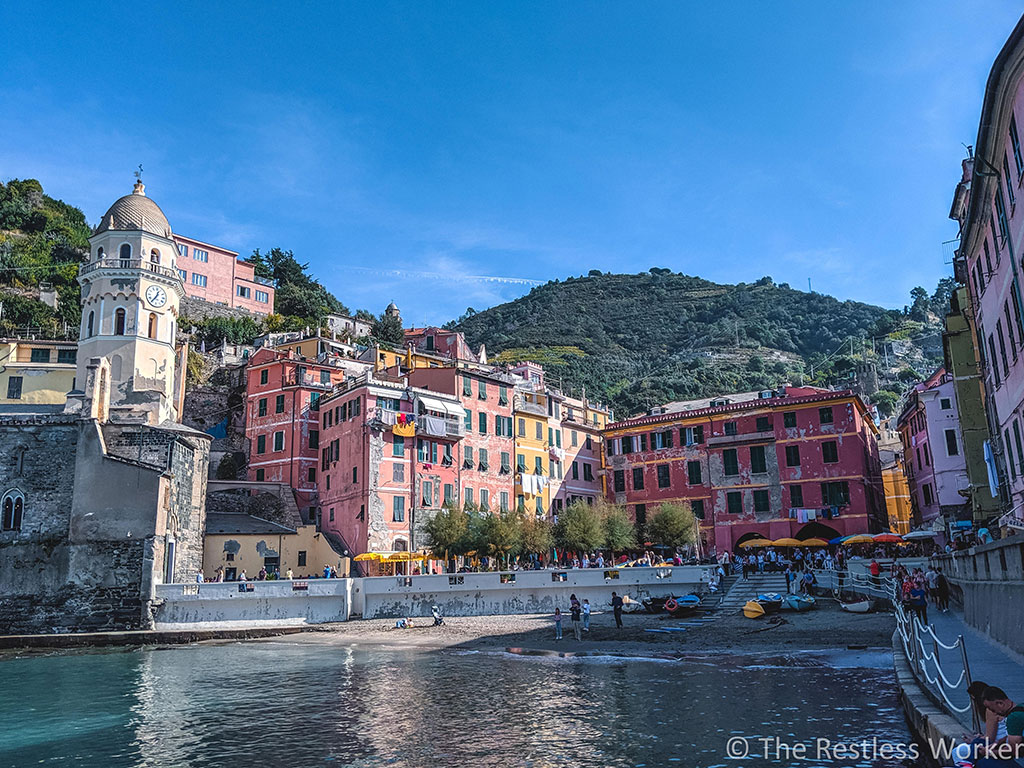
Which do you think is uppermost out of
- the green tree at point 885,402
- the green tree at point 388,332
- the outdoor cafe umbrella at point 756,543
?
the green tree at point 388,332

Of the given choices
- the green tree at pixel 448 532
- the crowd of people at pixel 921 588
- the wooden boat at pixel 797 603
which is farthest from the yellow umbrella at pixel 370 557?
the crowd of people at pixel 921 588

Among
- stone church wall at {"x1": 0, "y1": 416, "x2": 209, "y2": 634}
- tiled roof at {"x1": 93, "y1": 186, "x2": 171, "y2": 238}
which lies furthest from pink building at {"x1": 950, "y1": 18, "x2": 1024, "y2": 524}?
tiled roof at {"x1": 93, "y1": 186, "x2": 171, "y2": 238}

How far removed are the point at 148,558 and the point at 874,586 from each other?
35371mm

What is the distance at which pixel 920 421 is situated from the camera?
175ft

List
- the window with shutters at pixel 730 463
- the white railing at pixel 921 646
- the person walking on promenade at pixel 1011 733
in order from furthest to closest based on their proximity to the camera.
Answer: the window with shutters at pixel 730 463, the white railing at pixel 921 646, the person walking on promenade at pixel 1011 733

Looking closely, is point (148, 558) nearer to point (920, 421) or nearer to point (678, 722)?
point (678, 722)

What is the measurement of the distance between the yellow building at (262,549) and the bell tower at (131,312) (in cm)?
820

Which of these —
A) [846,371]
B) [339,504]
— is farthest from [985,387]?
[846,371]

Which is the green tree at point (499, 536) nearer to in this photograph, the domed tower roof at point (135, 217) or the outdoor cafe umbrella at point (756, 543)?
the outdoor cafe umbrella at point (756, 543)

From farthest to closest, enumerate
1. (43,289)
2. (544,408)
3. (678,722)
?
1. (43,289)
2. (544,408)
3. (678,722)

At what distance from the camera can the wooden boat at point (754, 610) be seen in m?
32.7

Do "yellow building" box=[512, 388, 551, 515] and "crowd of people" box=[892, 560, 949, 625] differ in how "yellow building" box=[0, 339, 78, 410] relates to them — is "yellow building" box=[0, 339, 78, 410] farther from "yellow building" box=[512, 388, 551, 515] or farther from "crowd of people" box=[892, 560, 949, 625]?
"crowd of people" box=[892, 560, 949, 625]

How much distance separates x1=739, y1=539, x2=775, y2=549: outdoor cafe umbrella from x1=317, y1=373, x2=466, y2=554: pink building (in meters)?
19.1

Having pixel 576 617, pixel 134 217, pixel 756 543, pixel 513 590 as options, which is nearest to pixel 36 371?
pixel 134 217
